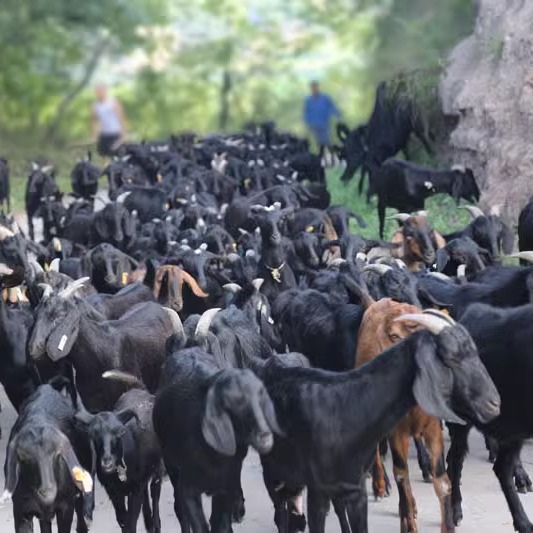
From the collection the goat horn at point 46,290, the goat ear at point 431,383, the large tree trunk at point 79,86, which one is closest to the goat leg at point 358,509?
the goat ear at point 431,383

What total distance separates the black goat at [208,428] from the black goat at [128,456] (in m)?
0.32

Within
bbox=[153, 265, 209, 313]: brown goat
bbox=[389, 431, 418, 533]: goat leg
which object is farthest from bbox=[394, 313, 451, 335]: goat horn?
bbox=[153, 265, 209, 313]: brown goat

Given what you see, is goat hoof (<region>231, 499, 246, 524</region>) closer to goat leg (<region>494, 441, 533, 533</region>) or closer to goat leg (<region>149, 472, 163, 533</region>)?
goat leg (<region>149, 472, 163, 533</region>)

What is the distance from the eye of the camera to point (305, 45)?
42.2 metres

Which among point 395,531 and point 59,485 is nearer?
point 59,485

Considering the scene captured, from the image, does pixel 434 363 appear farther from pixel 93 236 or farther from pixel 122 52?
pixel 122 52

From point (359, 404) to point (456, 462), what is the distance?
1910mm

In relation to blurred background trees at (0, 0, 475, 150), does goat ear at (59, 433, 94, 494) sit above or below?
below

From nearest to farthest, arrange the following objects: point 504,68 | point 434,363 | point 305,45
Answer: point 434,363
point 504,68
point 305,45

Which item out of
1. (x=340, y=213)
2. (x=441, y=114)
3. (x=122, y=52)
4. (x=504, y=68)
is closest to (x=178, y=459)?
(x=340, y=213)

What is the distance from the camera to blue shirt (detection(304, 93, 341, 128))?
33.8 metres

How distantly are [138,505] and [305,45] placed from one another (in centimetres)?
3346

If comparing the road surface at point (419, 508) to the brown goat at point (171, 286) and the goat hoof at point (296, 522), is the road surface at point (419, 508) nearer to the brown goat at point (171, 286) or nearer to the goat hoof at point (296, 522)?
the goat hoof at point (296, 522)

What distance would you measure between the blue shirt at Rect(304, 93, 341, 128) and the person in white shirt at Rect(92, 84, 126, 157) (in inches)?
165
